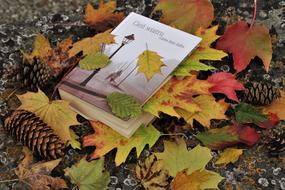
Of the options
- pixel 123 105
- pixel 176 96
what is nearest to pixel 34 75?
pixel 123 105

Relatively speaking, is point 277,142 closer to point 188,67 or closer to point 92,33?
point 188,67

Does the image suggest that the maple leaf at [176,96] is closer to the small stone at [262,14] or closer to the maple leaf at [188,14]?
the maple leaf at [188,14]

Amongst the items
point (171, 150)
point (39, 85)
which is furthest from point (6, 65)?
point (171, 150)

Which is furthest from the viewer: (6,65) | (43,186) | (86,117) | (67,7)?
(67,7)

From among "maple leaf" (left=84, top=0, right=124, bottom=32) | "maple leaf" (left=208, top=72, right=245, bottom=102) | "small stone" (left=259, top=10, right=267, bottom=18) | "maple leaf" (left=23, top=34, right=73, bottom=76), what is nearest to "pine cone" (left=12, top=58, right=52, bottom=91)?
"maple leaf" (left=23, top=34, right=73, bottom=76)

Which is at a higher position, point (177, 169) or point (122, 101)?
point (122, 101)

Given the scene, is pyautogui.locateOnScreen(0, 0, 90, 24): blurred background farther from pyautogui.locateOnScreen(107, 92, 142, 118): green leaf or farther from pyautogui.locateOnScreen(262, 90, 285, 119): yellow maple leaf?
pyautogui.locateOnScreen(262, 90, 285, 119): yellow maple leaf

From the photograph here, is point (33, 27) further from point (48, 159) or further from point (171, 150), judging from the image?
point (171, 150)
